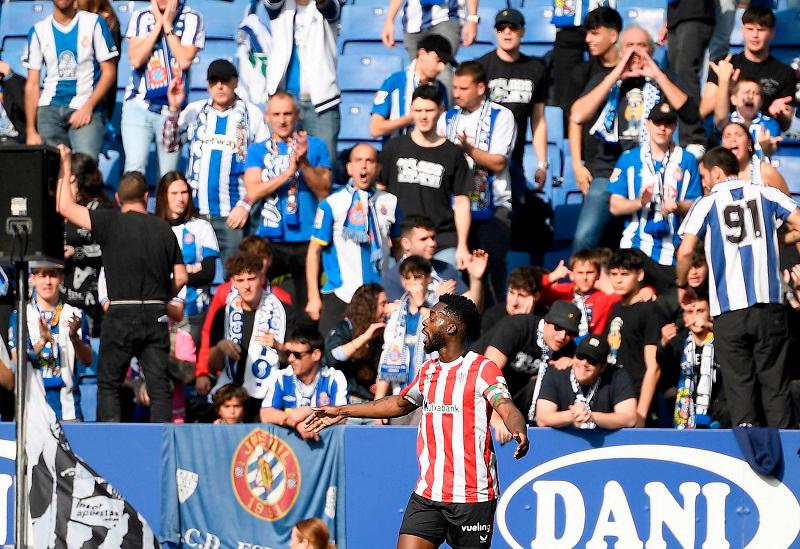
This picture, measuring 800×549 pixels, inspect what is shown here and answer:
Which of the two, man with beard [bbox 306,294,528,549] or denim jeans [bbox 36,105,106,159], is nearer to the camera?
man with beard [bbox 306,294,528,549]

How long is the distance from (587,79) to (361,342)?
349 centimetres

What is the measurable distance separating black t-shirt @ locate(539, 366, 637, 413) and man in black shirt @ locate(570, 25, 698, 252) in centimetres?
212

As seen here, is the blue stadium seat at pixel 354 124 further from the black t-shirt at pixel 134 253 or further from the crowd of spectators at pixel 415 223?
the black t-shirt at pixel 134 253

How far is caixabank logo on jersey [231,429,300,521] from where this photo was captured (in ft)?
33.1

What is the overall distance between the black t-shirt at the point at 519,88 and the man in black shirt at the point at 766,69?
1.59 metres

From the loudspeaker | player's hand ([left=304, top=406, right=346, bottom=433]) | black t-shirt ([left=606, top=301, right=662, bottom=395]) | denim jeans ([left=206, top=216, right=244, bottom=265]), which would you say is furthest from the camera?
denim jeans ([left=206, top=216, right=244, bottom=265])

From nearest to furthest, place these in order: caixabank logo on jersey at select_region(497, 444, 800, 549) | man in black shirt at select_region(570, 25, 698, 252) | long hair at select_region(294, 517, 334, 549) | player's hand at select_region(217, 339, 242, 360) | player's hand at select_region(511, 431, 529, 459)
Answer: player's hand at select_region(511, 431, 529, 459) < long hair at select_region(294, 517, 334, 549) < caixabank logo on jersey at select_region(497, 444, 800, 549) < player's hand at select_region(217, 339, 242, 360) < man in black shirt at select_region(570, 25, 698, 252)

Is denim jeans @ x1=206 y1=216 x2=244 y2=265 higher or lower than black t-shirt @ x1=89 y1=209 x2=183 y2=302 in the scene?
higher

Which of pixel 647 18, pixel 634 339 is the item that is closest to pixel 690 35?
pixel 647 18

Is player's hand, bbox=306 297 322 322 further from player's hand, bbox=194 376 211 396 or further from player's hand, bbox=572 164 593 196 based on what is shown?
player's hand, bbox=572 164 593 196

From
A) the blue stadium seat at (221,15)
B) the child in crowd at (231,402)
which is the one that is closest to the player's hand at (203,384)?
the child in crowd at (231,402)

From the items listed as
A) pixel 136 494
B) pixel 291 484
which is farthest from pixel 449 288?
pixel 136 494

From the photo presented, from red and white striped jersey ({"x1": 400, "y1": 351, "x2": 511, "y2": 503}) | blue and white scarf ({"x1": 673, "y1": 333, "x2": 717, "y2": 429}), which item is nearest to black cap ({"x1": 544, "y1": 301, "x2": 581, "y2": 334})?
blue and white scarf ({"x1": 673, "y1": 333, "x2": 717, "y2": 429})

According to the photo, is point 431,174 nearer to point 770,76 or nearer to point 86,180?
point 86,180
